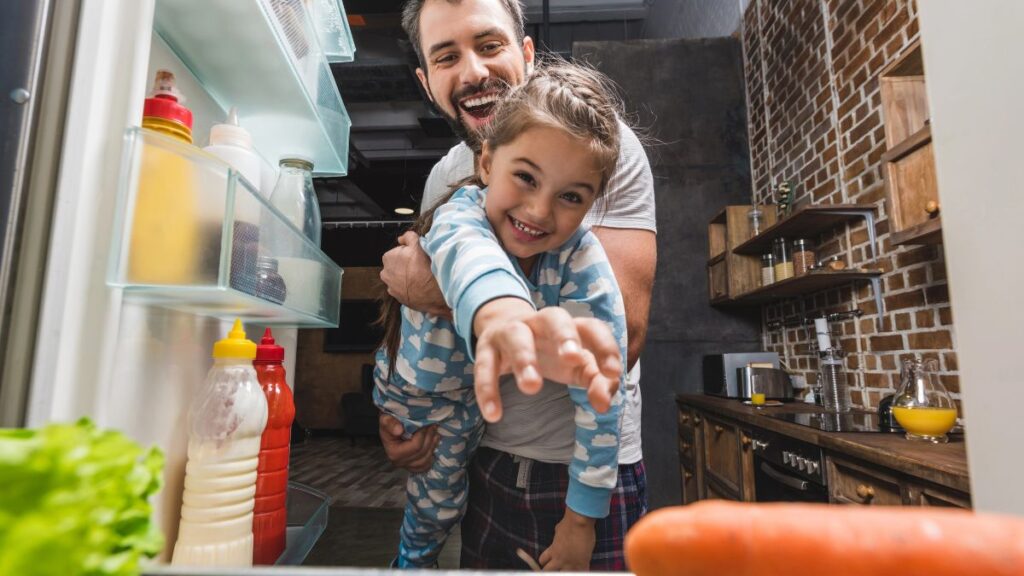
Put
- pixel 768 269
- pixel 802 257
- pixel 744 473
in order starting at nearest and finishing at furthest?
pixel 744 473, pixel 802 257, pixel 768 269

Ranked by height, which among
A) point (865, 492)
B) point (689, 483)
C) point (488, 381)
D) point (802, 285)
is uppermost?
point (802, 285)

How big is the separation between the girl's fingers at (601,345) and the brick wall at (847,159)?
6.46ft

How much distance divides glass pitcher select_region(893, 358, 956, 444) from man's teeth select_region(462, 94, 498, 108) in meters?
1.56

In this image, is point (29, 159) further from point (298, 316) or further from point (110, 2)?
point (298, 316)

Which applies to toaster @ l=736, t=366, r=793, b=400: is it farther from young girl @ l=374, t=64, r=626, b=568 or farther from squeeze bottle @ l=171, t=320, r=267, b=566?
squeeze bottle @ l=171, t=320, r=267, b=566

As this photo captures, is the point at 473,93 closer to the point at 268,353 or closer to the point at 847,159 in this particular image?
the point at 268,353

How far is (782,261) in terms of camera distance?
2.69m

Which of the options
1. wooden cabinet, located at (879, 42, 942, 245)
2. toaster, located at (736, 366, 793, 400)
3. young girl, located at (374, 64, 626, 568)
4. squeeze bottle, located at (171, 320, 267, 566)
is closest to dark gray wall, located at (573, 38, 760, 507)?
toaster, located at (736, 366, 793, 400)

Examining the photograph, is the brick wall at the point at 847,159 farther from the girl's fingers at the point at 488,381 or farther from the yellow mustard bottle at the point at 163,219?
the yellow mustard bottle at the point at 163,219

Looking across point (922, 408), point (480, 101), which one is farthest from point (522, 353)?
point (922, 408)

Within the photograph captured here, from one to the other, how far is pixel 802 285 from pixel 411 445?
7.53ft

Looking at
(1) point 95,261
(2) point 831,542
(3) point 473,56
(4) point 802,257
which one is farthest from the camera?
(4) point 802,257

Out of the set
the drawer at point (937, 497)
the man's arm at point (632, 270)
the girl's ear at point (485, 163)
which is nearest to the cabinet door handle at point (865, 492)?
the drawer at point (937, 497)

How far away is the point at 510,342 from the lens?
34cm
